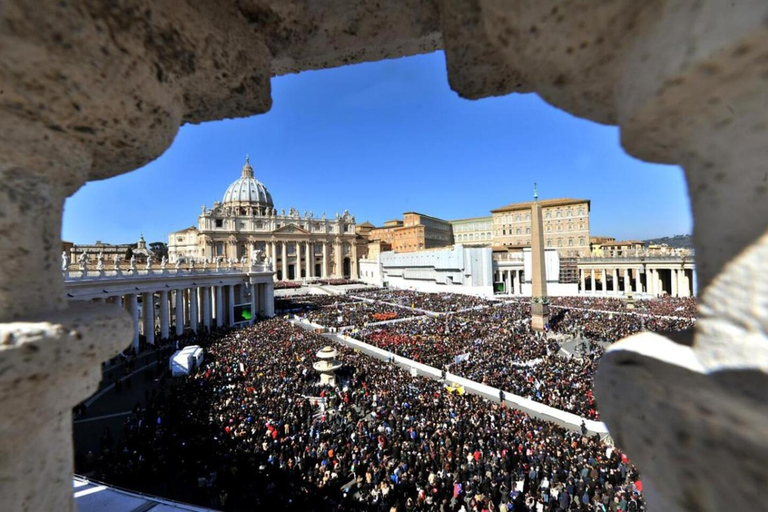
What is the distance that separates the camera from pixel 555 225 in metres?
75.9

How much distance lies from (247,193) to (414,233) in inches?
1823

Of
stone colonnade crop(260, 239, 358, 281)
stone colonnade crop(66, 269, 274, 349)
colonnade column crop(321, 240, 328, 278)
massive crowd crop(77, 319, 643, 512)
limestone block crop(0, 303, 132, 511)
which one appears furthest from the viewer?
colonnade column crop(321, 240, 328, 278)

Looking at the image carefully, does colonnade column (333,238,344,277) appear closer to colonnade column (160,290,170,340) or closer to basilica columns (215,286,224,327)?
basilica columns (215,286,224,327)

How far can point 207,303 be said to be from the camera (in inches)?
1334

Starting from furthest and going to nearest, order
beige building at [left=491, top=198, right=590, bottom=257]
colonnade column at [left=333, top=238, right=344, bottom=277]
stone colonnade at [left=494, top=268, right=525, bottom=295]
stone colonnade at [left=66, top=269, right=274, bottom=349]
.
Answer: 1. colonnade column at [left=333, top=238, right=344, bottom=277]
2. beige building at [left=491, top=198, right=590, bottom=257]
3. stone colonnade at [left=494, top=268, right=525, bottom=295]
4. stone colonnade at [left=66, top=269, right=274, bottom=349]

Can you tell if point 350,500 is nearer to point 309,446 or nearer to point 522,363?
point 309,446

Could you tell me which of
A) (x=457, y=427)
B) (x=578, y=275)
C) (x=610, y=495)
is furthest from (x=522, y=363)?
(x=578, y=275)

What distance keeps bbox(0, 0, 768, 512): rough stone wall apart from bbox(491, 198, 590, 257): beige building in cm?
7460

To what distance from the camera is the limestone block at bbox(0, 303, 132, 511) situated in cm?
169

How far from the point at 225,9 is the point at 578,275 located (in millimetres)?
71985

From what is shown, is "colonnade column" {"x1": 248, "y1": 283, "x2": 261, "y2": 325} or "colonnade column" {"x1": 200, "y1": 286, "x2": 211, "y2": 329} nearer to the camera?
"colonnade column" {"x1": 200, "y1": 286, "x2": 211, "y2": 329}

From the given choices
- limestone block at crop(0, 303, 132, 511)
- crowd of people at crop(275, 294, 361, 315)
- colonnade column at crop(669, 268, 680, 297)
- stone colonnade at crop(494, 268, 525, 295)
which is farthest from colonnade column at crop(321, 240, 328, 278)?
limestone block at crop(0, 303, 132, 511)

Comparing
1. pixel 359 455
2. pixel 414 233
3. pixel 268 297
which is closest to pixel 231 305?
pixel 268 297

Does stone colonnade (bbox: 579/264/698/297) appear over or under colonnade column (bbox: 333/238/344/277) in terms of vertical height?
under
